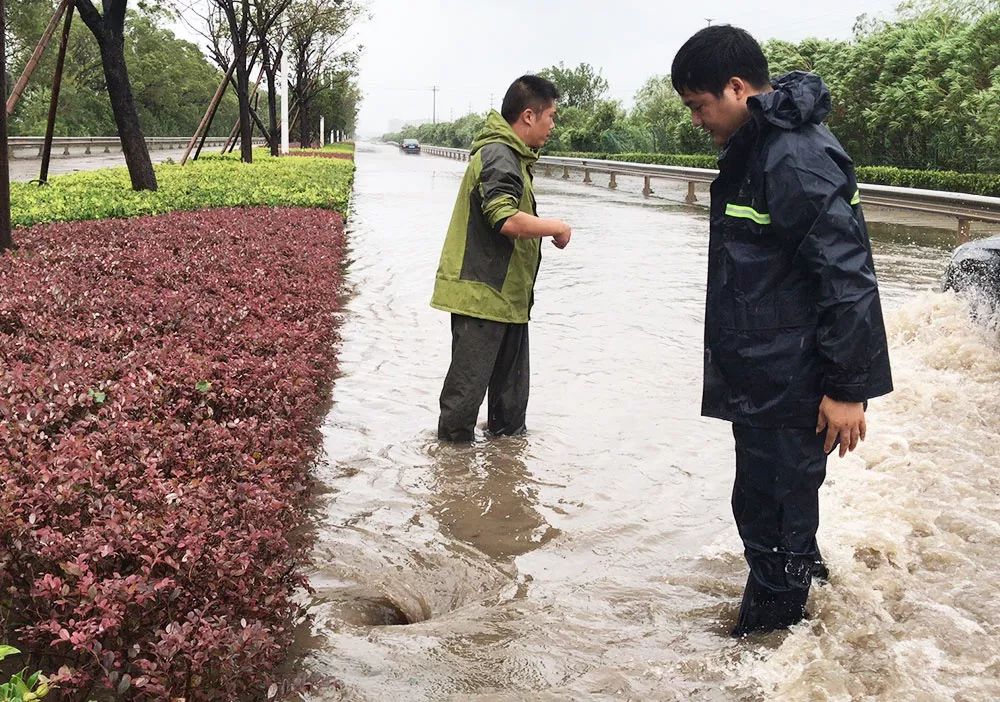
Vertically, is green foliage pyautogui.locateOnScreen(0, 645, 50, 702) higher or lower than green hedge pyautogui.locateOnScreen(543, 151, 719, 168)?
lower

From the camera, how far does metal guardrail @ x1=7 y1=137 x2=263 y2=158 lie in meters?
32.4

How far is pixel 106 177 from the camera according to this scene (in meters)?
15.1

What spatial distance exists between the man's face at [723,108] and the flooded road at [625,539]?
157 centimetres

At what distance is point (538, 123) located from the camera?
15.1 ft

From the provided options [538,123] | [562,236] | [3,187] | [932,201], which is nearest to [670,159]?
[932,201]

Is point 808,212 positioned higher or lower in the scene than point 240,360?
higher

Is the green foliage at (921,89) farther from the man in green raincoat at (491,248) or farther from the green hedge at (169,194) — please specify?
the man in green raincoat at (491,248)

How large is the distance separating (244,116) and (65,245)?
19357mm

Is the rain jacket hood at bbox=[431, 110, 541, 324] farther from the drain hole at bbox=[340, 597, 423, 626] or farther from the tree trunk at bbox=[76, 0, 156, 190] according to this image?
the tree trunk at bbox=[76, 0, 156, 190]

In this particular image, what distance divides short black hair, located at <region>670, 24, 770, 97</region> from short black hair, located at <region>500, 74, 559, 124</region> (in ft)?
6.06

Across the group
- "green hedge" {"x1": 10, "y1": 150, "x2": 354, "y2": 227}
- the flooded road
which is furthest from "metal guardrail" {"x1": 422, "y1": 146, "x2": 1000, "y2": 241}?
"green hedge" {"x1": 10, "y1": 150, "x2": 354, "y2": 227}

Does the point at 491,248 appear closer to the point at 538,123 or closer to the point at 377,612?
the point at 538,123

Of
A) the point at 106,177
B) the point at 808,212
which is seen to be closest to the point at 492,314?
the point at 808,212

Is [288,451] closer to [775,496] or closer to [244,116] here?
[775,496]
